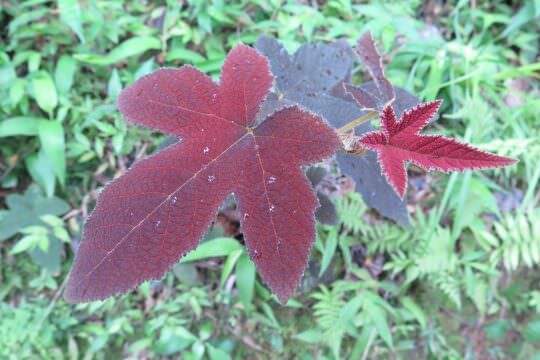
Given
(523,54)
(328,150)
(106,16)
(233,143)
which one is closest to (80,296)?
(233,143)

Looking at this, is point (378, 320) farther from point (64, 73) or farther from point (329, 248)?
point (64, 73)

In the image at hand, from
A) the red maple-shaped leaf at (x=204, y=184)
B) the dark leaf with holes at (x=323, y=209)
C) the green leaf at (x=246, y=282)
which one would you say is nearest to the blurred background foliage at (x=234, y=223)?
the green leaf at (x=246, y=282)

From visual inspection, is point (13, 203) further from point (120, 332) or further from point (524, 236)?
point (524, 236)

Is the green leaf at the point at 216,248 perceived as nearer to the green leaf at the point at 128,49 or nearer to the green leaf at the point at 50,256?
the green leaf at the point at 50,256

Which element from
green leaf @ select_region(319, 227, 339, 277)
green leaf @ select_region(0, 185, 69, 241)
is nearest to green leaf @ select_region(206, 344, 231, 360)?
green leaf @ select_region(319, 227, 339, 277)

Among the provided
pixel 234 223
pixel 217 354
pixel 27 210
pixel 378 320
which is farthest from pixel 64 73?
pixel 378 320

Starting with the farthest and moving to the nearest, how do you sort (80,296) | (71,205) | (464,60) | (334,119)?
(464,60) → (71,205) → (334,119) → (80,296)
